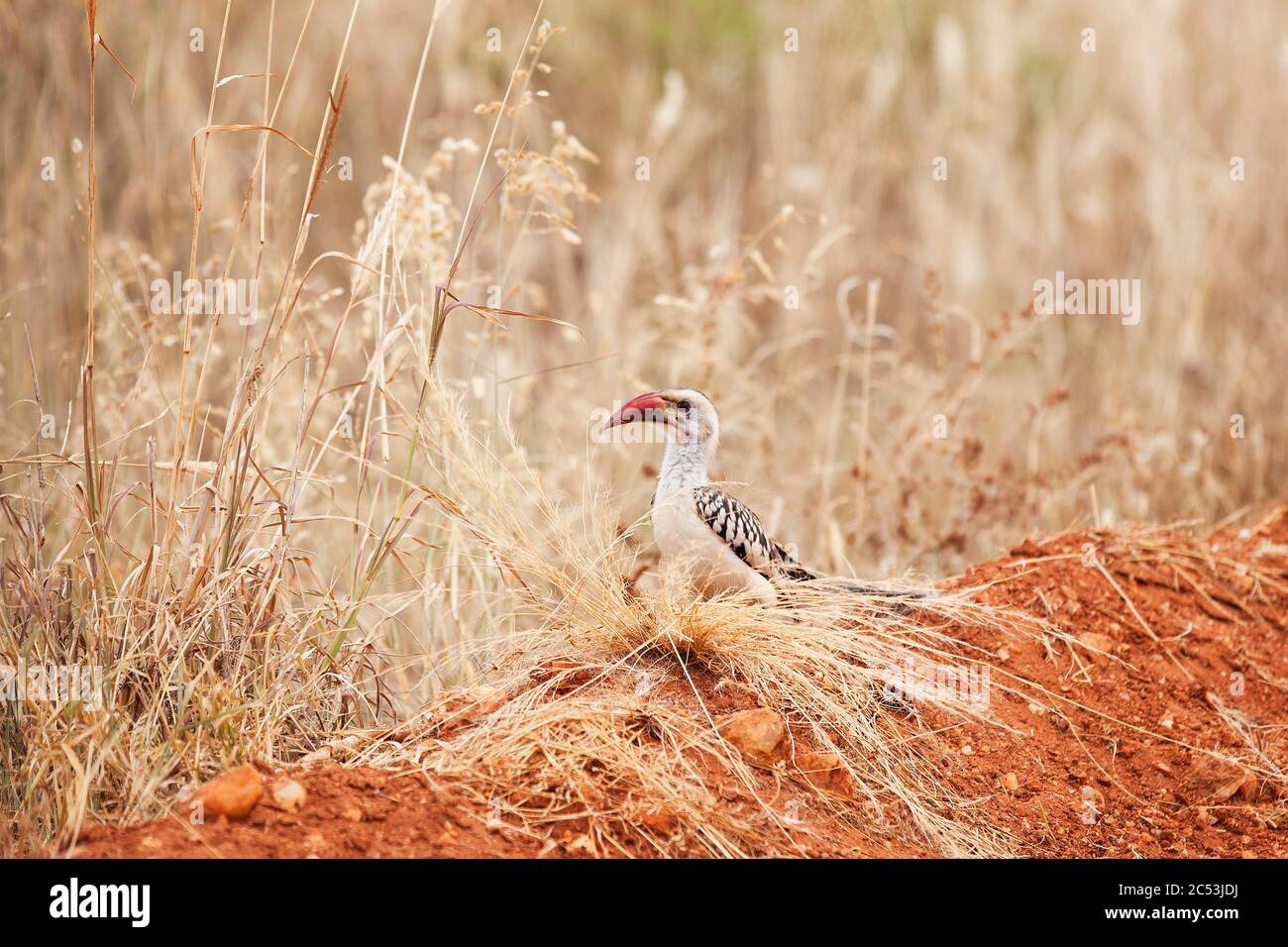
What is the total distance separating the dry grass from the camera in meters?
2.93

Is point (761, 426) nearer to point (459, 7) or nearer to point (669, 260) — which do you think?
point (669, 260)

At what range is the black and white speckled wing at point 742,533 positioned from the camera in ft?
12.1

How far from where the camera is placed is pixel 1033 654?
3.57 metres

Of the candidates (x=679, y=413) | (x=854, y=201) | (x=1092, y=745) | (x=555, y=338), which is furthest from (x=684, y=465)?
(x=854, y=201)

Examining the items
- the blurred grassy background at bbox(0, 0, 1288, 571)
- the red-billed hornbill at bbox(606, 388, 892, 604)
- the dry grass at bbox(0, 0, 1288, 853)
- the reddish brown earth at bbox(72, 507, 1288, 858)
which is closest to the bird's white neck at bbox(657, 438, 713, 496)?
the red-billed hornbill at bbox(606, 388, 892, 604)

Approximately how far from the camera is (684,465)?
387 centimetres

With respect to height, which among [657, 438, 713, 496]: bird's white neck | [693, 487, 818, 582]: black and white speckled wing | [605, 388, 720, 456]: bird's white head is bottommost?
[693, 487, 818, 582]: black and white speckled wing

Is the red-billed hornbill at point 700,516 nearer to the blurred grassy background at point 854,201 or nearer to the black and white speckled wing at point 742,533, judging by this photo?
the black and white speckled wing at point 742,533

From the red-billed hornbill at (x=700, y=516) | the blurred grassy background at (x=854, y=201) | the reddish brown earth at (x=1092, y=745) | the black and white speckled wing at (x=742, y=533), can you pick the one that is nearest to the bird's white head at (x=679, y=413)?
the red-billed hornbill at (x=700, y=516)

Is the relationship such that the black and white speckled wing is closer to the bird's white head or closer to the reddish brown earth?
the bird's white head

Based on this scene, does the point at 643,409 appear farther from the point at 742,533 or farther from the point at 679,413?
the point at 742,533

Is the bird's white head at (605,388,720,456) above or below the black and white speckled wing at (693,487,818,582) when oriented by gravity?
above

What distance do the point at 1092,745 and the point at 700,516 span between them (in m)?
1.26
